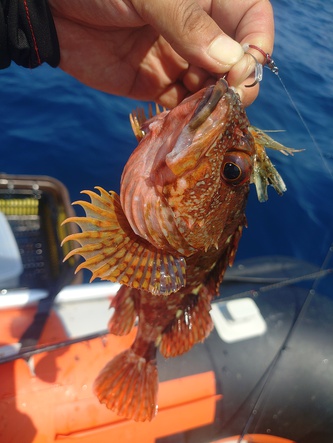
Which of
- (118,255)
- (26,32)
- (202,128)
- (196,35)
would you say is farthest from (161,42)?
(118,255)

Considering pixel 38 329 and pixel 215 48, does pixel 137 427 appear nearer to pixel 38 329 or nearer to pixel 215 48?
pixel 38 329

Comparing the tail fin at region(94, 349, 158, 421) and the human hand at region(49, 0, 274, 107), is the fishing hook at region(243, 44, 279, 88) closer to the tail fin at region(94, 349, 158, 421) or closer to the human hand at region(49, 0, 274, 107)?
the human hand at region(49, 0, 274, 107)

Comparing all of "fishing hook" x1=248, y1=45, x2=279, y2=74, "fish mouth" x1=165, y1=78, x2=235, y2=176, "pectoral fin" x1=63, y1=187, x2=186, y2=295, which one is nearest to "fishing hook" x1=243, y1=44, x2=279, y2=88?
"fishing hook" x1=248, y1=45, x2=279, y2=74

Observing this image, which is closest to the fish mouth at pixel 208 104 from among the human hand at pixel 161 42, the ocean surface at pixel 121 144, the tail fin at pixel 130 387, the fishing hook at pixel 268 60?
the human hand at pixel 161 42

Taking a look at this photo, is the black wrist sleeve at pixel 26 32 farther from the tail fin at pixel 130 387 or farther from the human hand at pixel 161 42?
the tail fin at pixel 130 387

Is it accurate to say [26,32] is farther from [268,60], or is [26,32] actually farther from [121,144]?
[121,144]

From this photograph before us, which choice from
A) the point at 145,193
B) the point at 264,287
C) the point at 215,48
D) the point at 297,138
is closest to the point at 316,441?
the point at 264,287
